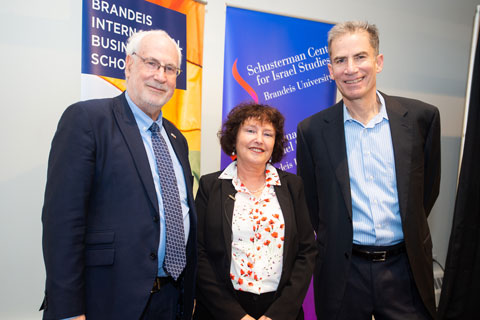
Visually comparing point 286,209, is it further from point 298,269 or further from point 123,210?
point 123,210

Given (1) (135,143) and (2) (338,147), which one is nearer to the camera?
(1) (135,143)

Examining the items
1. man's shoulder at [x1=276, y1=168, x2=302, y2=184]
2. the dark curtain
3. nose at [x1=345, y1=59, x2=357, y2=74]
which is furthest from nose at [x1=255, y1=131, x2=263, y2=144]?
the dark curtain

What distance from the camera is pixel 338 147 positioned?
1.72 meters

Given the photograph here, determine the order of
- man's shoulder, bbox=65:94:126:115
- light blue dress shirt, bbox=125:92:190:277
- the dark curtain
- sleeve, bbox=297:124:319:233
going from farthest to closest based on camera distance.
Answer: the dark curtain < sleeve, bbox=297:124:319:233 < light blue dress shirt, bbox=125:92:190:277 < man's shoulder, bbox=65:94:126:115

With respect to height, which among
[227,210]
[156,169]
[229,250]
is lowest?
[229,250]

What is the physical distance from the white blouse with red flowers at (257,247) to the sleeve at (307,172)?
344 millimetres

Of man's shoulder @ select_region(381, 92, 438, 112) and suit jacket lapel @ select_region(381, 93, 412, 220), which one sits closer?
suit jacket lapel @ select_region(381, 93, 412, 220)

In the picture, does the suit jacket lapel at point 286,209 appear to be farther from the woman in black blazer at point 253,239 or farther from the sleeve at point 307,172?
the sleeve at point 307,172

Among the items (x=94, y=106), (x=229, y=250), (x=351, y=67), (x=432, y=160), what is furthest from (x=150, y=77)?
(x=432, y=160)

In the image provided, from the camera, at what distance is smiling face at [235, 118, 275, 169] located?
1.78 m

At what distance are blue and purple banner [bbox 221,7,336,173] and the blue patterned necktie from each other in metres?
1.23

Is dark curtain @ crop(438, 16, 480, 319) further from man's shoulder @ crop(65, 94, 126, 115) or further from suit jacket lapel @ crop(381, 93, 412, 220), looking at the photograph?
man's shoulder @ crop(65, 94, 126, 115)

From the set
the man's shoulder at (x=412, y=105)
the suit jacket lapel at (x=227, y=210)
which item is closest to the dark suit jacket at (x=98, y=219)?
the suit jacket lapel at (x=227, y=210)

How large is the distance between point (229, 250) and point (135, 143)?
69 cm
